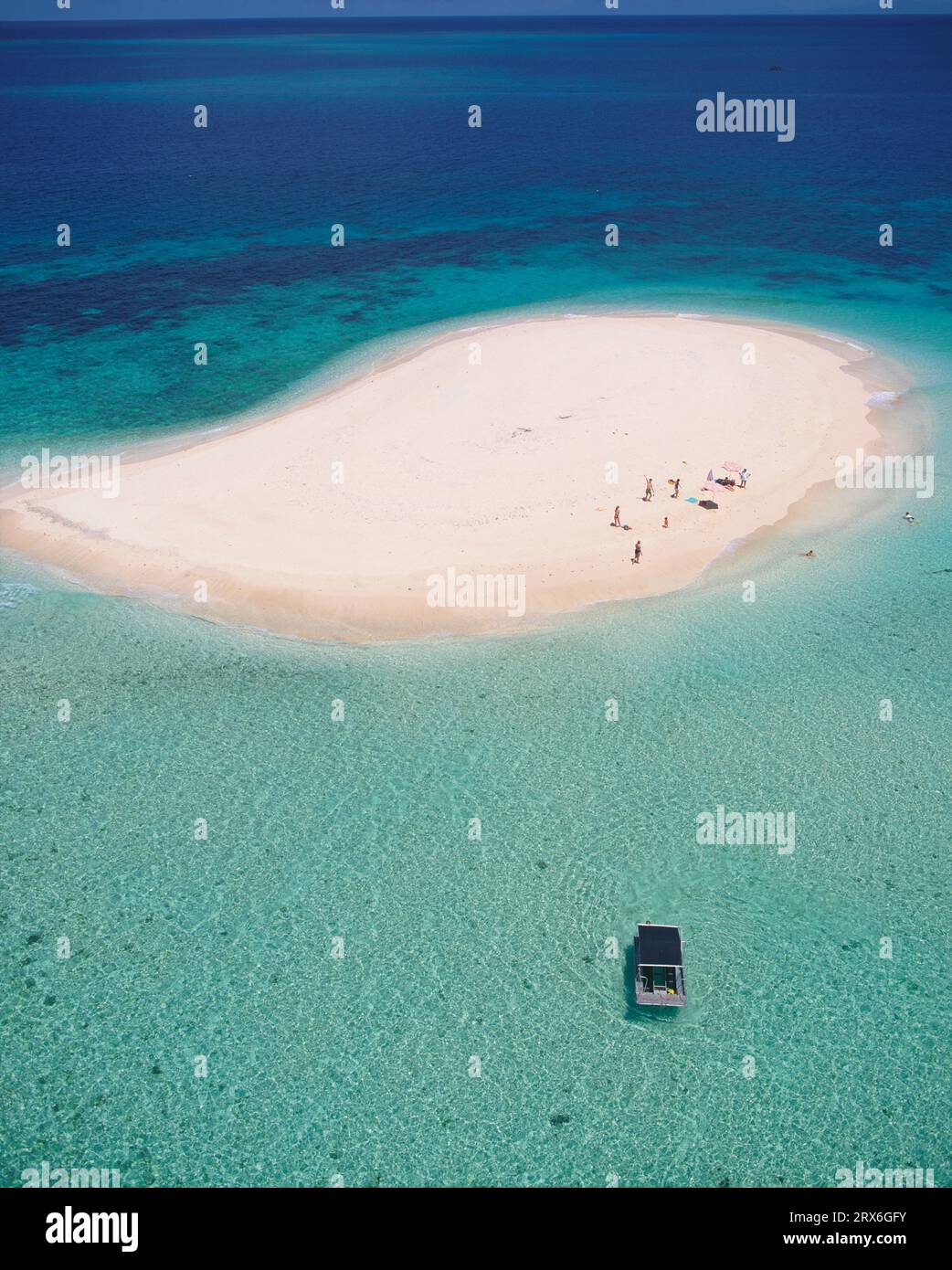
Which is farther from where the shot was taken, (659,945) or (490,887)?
(490,887)

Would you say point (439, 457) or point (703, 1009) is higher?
point (439, 457)

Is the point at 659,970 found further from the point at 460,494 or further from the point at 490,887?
the point at 460,494

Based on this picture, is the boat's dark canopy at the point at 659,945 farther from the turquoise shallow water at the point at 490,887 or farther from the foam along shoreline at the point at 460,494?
the foam along shoreline at the point at 460,494

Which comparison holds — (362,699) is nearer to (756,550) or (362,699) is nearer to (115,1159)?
(115,1159)

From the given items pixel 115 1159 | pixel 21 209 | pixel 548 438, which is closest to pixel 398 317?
pixel 548 438

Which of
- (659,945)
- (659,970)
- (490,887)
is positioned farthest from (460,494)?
(659,970)
